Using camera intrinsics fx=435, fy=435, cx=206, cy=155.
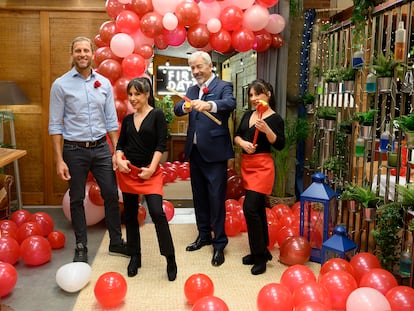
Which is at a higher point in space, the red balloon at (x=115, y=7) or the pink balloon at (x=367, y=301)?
the red balloon at (x=115, y=7)

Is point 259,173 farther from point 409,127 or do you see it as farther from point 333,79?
point 333,79

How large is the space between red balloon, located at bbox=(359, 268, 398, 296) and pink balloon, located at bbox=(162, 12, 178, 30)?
103 inches

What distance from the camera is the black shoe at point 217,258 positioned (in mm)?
3262

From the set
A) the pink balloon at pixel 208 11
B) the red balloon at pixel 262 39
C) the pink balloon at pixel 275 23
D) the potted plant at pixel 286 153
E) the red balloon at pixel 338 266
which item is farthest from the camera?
the potted plant at pixel 286 153

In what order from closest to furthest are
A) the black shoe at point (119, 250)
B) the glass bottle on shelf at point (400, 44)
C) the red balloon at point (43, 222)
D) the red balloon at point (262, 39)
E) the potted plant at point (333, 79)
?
the glass bottle on shelf at point (400, 44) → the black shoe at point (119, 250) → the red balloon at point (43, 222) → the potted plant at point (333, 79) → the red balloon at point (262, 39)

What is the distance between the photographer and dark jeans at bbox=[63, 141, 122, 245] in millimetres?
3141

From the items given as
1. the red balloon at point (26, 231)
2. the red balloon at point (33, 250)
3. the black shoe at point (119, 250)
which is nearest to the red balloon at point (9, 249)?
the red balloon at point (33, 250)

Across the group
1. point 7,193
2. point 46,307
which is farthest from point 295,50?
point 46,307

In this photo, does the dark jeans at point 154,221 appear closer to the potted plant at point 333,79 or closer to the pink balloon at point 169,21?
the pink balloon at point 169,21

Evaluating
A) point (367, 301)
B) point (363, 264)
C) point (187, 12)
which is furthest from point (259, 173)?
point (187, 12)

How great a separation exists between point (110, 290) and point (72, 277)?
37cm

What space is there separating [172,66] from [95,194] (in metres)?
5.39

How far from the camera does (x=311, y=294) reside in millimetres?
2303

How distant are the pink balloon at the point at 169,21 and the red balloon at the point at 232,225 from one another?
5.82 ft
